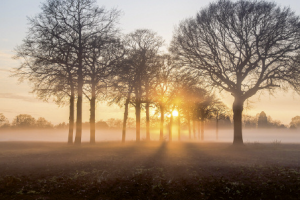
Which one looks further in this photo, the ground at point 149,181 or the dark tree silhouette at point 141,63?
the dark tree silhouette at point 141,63

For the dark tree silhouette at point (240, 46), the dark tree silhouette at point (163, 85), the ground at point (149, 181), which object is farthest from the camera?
the dark tree silhouette at point (163, 85)

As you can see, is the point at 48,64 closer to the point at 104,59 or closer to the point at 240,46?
the point at 104,59

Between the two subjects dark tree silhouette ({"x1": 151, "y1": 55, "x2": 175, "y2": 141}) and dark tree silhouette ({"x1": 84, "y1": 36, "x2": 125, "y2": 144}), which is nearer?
dark tree silhouette ({"x1": 84, "y1": 36, "x2": 125, "y2": 144})

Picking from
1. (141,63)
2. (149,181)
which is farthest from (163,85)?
(149,181)

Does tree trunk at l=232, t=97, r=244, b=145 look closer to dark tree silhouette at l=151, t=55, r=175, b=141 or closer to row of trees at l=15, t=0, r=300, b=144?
row of trees at l=15, t=0, r=300, b=144

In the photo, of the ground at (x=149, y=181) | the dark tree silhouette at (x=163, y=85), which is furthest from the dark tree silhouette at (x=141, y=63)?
the ground at (x=149, y=181)

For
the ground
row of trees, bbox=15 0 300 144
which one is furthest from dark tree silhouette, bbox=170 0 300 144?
the ground

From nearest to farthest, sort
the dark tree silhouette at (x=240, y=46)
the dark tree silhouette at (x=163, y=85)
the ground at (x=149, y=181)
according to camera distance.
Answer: the ground at (x=149, y=181) < the dark tree silhouette at (x=240, y=46) < the dark tree silhouette at (x=163, y=85)

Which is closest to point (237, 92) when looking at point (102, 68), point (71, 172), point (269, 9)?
point (269, 9)

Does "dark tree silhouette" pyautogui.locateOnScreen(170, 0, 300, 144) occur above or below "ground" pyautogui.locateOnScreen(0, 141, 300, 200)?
above

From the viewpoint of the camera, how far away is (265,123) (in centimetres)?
12762

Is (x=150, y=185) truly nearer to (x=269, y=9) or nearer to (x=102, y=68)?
(x=102, y=68)

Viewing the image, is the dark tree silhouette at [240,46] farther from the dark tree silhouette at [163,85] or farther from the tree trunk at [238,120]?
the dark tree silhouette at [163,85]

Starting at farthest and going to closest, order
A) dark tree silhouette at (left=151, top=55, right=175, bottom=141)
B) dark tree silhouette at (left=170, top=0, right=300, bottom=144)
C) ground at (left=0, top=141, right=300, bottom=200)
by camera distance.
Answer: dark tree silhouette at (left=151, top=55, right=175, bottom=141) < dark tree silhouette at (left=170, top=0, right=300, bottom=144) < ground at (left=0, top=141, right=300, bottom=200)
